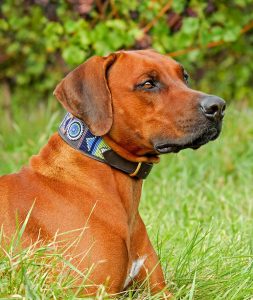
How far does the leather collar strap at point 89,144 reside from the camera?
3.83 meters

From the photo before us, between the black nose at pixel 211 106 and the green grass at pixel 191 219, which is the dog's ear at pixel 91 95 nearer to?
the black nose at pixel 211 106

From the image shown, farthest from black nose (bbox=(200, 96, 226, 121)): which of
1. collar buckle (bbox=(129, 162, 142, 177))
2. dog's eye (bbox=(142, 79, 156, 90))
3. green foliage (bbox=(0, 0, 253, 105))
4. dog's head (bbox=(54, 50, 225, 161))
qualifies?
green foliage (bbox=(0, 0, 253, 105))

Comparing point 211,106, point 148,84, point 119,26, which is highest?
point 148,84

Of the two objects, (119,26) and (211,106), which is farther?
(119,26)

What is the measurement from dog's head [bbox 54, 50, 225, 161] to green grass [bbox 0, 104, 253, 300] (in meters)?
0.62

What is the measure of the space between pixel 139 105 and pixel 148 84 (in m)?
0.12

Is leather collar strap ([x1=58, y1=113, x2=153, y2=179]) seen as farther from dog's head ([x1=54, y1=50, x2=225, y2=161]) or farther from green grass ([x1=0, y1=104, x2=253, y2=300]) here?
green grass ([x1=0, y1=104, x2=253, y2=300])

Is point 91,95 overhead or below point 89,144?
overhead

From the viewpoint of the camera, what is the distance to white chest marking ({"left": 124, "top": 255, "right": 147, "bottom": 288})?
153 inches

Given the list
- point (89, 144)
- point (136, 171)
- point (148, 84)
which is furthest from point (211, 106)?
point (89, 144)

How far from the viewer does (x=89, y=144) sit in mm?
3830

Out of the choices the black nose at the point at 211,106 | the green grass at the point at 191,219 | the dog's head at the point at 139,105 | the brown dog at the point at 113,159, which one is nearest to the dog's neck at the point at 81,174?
the brown dog at the point at 113,159

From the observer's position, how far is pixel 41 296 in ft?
11.1

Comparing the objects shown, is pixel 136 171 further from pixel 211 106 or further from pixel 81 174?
pixel 211 106
